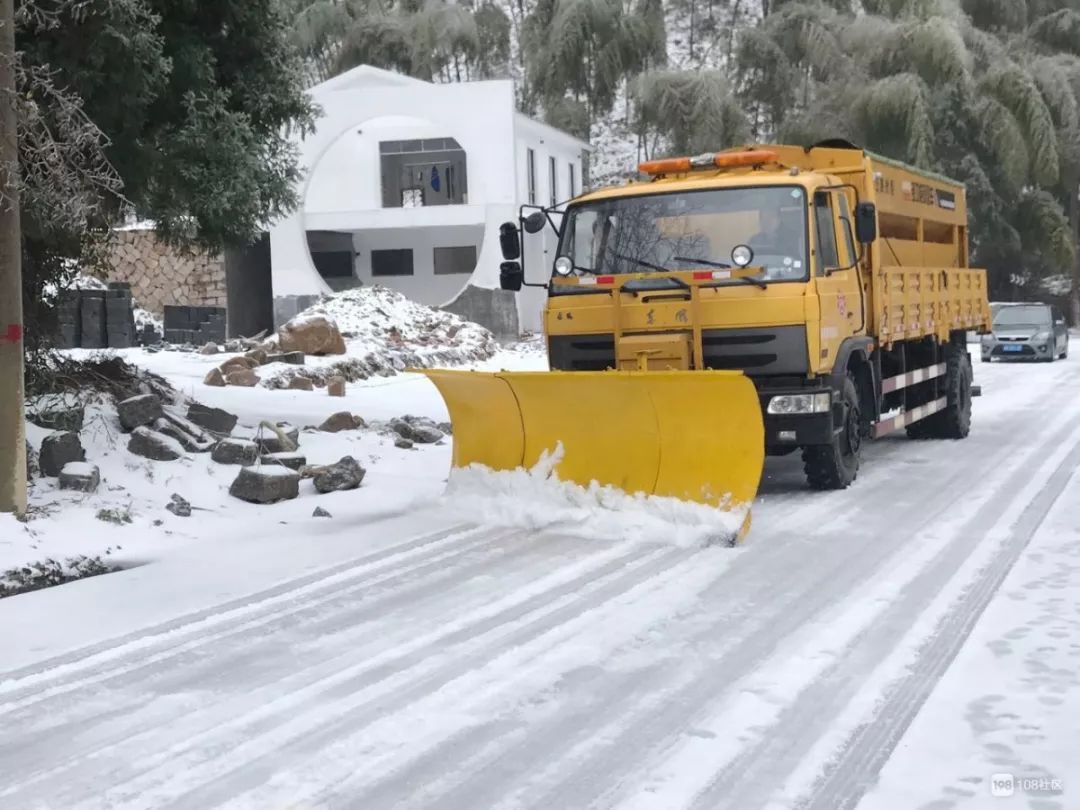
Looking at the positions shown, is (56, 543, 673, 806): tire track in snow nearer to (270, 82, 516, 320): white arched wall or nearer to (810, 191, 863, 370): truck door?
(810, 191, 863, 370): truck door

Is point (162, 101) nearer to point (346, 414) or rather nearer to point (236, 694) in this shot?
point (346, 414)

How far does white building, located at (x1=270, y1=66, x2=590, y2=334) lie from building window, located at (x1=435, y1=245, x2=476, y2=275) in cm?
3

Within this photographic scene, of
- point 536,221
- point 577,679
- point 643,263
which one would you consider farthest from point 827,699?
point 536,221

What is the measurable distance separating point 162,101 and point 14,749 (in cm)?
734

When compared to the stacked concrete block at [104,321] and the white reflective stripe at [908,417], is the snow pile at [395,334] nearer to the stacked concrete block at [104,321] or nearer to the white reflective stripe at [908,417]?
the stacked concrete block at [104,321]

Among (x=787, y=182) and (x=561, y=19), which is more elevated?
(x=561, y=19)

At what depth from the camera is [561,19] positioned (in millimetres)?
48375

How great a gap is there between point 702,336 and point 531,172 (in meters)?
28.5

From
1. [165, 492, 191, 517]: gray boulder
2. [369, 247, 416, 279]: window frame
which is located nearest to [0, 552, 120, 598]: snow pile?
[165, 492, 191, 517]: gray boulder

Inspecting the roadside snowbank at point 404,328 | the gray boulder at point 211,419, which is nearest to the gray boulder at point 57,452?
the gray boulder at point 211,419

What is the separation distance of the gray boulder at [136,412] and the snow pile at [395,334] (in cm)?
1035

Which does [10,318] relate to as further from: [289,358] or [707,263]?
[289,358]

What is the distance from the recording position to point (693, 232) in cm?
1047

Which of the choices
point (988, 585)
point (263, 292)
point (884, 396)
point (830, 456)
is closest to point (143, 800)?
point (988, 585)
